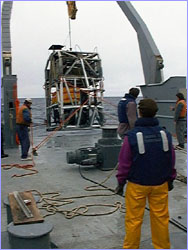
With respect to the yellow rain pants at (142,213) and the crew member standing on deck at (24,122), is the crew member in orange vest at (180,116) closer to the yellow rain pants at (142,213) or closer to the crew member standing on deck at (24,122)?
the crew member standing on deck at (24,122)

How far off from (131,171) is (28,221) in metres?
1.09

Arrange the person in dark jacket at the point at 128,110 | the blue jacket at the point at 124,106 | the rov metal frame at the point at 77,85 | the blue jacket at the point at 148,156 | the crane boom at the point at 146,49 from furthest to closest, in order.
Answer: the rov metal frame at the point at 77,85 < the crane boom at the point at 146,49 < the blue jacket at the point at 124,106 < the person in dark jacket at the point at 128,110 < the blue jacket at the point at 148,156

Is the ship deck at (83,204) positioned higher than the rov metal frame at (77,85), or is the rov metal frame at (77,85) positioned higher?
the rov metal frame at (77,85)

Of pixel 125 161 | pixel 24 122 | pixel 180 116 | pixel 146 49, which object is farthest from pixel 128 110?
pixel 146 49

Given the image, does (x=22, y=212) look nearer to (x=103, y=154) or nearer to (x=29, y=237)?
(x=29, y=237)

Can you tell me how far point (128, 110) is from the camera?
5.50m

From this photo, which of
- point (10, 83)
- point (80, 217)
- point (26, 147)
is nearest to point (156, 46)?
point (10, 83)

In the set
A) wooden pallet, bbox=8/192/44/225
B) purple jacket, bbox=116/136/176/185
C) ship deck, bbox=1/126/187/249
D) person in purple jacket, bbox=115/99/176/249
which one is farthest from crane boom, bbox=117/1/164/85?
purple jacket, bbox=116/136/176/185

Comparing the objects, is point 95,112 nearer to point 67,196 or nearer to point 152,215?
point 67,196

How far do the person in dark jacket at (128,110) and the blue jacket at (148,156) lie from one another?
7.51 feet

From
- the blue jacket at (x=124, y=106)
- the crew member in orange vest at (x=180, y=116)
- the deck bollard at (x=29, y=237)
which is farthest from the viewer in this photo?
the crew member in orange vest at (x=180, y=116)

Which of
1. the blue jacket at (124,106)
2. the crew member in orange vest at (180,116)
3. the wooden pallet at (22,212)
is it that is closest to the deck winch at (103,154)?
the blue jacket at (124,106)

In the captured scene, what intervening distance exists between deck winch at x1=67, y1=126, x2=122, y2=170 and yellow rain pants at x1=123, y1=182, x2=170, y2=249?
12.0 ft

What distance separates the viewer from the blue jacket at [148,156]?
3.09 metres
